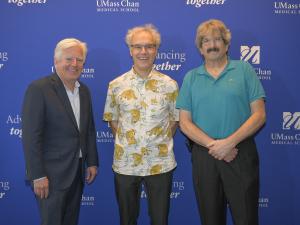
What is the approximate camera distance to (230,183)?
2.10m

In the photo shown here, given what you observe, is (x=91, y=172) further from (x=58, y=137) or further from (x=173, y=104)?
(x=173, y=104)

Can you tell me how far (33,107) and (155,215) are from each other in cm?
107

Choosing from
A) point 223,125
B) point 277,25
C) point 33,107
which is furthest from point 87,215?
point 277,25

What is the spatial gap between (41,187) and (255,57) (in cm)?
193

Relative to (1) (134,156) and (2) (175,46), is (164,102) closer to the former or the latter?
(1) (134,156)

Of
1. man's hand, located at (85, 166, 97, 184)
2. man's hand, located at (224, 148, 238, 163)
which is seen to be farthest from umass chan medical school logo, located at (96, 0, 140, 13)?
man's hand, located at (224, 148, 238, 163)

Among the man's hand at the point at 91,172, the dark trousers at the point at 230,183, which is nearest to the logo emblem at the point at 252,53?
the dark trousers at the point at 230,183

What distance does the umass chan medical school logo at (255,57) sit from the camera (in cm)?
278

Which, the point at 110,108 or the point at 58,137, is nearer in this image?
the point at 58,137

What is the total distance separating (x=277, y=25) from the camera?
2756mm

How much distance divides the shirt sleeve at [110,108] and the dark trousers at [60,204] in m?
0.43

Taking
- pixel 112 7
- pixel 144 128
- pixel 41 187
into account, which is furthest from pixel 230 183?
pixel 112 7

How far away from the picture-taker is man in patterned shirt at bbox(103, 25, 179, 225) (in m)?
2.24

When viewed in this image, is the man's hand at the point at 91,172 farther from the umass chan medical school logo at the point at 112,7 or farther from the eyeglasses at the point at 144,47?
the umass chan medical school logo at the point at 112,7
